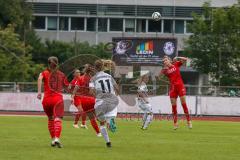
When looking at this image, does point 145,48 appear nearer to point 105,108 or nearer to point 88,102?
point 88,102

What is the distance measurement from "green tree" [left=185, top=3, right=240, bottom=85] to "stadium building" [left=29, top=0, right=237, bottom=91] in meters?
23.8

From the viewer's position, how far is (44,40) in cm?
9075

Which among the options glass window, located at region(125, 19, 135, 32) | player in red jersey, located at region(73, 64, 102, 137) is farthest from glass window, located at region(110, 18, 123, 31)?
player in red jersey, located at region(73, 64, 102, 137)

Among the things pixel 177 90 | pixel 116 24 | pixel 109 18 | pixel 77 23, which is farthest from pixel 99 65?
pixel 77 23

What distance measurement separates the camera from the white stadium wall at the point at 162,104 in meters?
45.9

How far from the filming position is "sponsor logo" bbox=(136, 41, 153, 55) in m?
46.7

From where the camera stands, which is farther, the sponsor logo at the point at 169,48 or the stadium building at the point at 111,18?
the stadium building at the point at 111,18

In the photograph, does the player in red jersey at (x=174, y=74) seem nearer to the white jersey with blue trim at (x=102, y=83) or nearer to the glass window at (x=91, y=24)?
the white jersey with blue trim at (x=102, y=83)

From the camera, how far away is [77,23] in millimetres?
92625

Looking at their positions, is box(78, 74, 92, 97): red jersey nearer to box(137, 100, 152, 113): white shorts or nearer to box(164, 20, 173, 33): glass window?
box(137, 100, 152, 113): white shorts

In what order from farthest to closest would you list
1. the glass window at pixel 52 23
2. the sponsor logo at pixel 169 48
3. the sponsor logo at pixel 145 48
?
1. the glass window at pixel 52 23
2. the sponsor logo at pixel 145 48
3. the sponsor logo at pixel 169 48

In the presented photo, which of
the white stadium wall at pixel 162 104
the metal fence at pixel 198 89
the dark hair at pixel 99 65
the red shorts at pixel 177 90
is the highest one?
the dark hair at pixel 99 65

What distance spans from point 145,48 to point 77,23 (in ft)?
153

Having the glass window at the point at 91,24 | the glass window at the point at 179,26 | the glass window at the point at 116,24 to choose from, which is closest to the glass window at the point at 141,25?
the glass window at the point at 116,24
